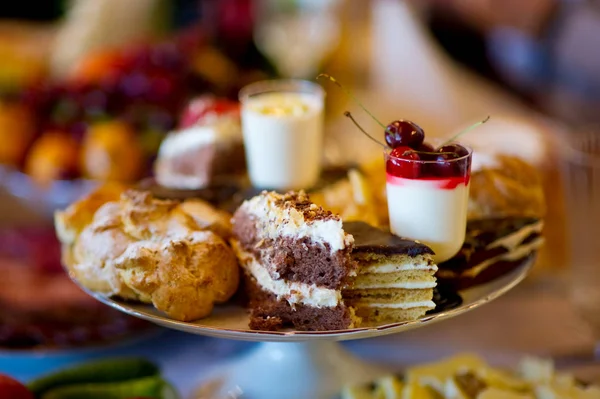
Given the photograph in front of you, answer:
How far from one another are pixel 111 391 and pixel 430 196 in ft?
2.17

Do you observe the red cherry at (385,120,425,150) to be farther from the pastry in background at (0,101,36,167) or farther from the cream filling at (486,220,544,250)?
the pastry in background at (0,101,36,167)

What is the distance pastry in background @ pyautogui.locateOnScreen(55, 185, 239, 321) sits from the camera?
3.27ft

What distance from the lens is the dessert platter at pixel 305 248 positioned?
38.1 inches

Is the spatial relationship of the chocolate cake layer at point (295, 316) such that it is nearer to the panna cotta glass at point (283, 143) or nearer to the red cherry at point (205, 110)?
the panna cotta glass at point (283, 143)

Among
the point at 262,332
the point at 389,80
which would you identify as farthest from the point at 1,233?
the point at 389,80

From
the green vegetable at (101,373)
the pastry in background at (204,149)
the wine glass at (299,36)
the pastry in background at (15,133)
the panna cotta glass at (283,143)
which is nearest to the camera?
the green vegetable at (101,373)

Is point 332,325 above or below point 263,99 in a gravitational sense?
below

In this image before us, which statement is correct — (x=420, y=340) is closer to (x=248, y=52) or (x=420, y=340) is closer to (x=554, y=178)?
(x=554, y=178)

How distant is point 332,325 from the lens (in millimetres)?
967

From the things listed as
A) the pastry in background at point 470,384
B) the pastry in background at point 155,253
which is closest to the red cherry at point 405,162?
the pastry in background at point 155,253

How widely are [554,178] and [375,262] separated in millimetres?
967

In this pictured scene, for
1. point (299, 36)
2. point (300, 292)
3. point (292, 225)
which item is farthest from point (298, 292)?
point (299, 36)

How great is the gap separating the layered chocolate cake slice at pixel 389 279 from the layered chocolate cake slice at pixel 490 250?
0.12m

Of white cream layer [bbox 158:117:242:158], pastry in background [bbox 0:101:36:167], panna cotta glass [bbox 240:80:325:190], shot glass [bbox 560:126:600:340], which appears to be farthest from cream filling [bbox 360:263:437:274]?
pastry in background [bbox 0:101:36:167]
